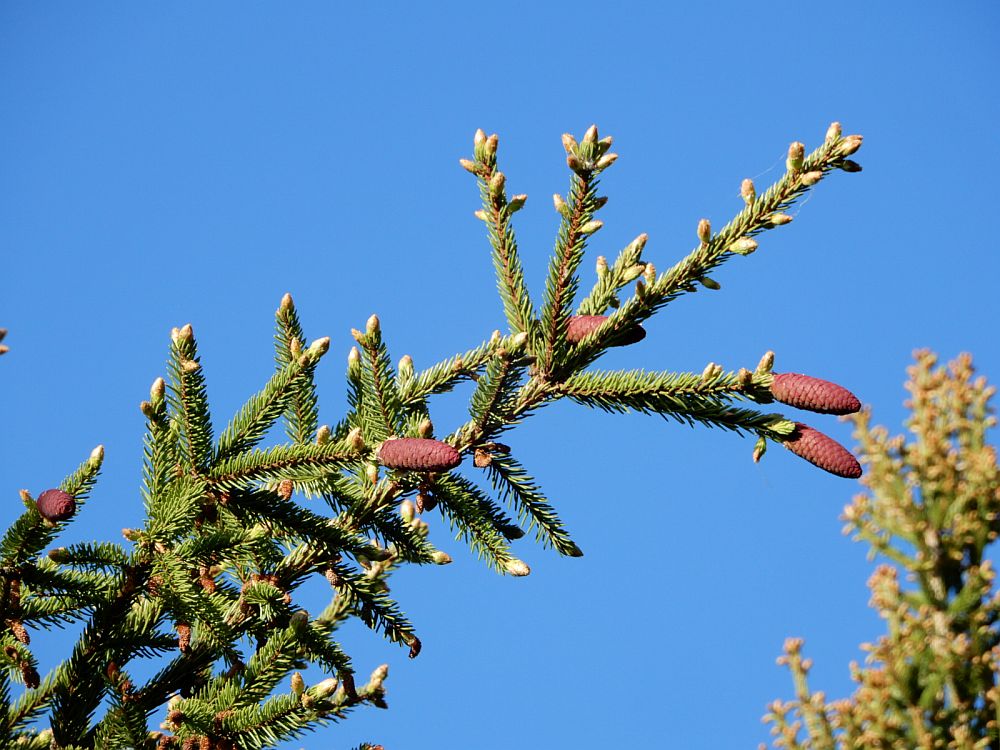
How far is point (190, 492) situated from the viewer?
9.09 ft

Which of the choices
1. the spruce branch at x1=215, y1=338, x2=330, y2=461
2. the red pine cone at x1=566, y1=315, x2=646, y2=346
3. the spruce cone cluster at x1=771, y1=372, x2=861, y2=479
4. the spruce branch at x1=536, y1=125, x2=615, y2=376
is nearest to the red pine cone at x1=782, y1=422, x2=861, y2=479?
the spruce cone cluster at x1=771, y1=372, x2=861, y2=479

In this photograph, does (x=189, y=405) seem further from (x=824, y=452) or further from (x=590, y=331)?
(x=824, y=452)

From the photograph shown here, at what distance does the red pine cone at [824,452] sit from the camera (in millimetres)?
2701

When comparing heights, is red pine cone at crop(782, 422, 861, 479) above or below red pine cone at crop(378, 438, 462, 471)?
above

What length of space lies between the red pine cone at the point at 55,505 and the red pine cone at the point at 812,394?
207 cm

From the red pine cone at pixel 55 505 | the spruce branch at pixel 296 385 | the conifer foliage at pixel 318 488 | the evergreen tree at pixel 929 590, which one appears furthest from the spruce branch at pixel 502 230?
the evergreen tree at pixel 929 590

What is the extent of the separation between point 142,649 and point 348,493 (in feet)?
3.00

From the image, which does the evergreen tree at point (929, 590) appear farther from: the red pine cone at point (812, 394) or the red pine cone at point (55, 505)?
the red pine cone at point (55, 505)

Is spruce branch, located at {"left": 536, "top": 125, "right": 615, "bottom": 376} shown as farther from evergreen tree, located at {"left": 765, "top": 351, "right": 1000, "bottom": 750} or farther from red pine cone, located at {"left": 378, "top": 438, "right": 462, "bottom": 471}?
evergreen tree, located at {"left": 765, "top": 351, "right": 1000, "bottom": 750}

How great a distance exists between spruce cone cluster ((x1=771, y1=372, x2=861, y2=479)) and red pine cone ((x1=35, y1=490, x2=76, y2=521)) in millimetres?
2071

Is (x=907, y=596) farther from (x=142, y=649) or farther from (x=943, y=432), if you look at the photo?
(x=142, y=649)

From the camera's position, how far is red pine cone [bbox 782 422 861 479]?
2.70 metres

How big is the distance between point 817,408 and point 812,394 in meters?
0.04

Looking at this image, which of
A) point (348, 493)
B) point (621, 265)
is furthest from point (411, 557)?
point (621, 265)
